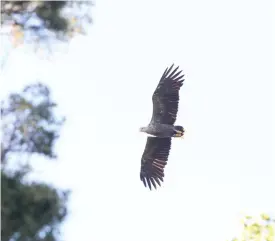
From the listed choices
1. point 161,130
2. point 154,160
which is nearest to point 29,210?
point 161,130

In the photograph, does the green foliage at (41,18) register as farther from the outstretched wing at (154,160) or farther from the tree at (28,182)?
the outstretched wing at (154,160)

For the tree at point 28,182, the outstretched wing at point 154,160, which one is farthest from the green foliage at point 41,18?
the outstretched wing at point 154,160

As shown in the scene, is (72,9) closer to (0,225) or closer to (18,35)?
(18,35)

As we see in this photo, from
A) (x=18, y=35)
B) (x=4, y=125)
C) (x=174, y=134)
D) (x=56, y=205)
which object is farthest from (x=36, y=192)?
(x=174, y=134)

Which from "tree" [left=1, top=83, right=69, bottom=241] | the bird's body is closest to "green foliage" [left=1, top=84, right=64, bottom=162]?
"tree" [left=1, top=83, right=69, bottom=241]

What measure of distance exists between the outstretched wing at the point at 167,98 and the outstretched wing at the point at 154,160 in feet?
2.06

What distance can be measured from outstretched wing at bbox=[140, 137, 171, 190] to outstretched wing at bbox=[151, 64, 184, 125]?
627 millimetres

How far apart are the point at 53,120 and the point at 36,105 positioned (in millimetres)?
326

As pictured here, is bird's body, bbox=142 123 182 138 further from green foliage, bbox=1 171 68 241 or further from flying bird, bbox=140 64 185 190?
green foliage, bbox=1 171 68 241

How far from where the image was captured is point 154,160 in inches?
478

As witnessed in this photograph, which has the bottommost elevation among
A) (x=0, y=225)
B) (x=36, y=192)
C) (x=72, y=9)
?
(x=0, y=225)

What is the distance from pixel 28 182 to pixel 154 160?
4598mm

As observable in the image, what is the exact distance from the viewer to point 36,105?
26.9 feet

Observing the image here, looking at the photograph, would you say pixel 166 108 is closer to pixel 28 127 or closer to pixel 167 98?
pixel 167 98
